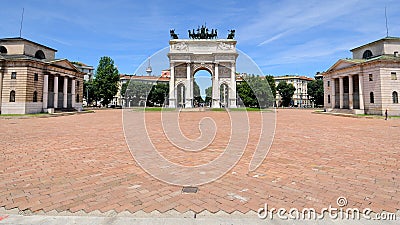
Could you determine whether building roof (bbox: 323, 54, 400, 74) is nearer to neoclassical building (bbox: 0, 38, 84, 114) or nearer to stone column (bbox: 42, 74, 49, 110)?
neoclassical building (bbox: 0, 38, 84, 114)

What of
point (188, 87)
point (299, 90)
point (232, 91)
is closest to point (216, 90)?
point (232, 91)

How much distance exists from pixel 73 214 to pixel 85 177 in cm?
195

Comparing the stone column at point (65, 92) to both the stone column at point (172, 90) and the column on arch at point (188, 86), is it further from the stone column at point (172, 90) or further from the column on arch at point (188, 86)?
the column on arch at point (188, 86)

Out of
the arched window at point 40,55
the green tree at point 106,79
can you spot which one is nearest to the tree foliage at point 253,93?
the green tree at point 106,79

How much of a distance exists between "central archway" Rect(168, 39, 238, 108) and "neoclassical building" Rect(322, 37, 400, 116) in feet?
74.3

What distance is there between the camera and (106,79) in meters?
61.9

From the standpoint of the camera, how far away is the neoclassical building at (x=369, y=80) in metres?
34.3

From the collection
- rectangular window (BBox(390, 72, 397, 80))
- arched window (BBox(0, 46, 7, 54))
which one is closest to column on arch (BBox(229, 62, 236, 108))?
rectangular window (BBox(390, 72, 397, 80))

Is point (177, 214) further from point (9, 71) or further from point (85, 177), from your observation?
point (9, 71)

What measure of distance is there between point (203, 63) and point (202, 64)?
0.37 metres

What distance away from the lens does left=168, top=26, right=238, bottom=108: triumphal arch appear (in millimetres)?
58656

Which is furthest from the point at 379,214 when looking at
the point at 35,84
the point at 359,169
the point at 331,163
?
the point at 35,84

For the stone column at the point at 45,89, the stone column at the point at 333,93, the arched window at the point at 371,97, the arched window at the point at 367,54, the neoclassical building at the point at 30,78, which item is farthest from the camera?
the stone column at the point at 333,93

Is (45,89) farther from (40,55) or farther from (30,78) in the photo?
(40,55)
